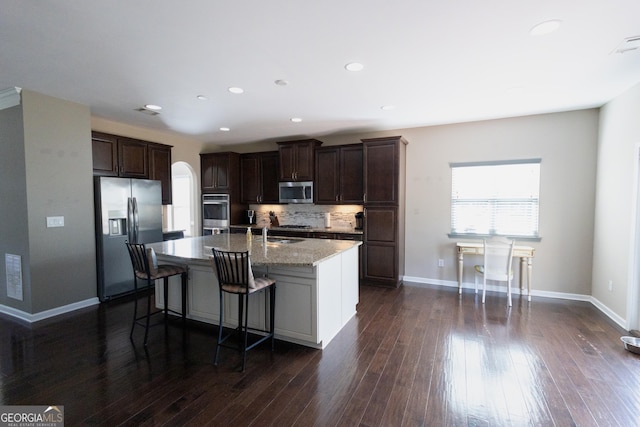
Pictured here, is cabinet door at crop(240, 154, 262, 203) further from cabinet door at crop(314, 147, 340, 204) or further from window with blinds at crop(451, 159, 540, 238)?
window with blinds at crop(451, 159, 540, 238)

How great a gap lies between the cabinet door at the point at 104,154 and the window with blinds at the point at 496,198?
5.29 meters

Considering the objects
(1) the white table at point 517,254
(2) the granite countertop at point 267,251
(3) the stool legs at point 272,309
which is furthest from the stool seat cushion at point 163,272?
(1) the white table at point 517,254

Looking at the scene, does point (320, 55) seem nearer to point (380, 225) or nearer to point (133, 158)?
point (380, 225)

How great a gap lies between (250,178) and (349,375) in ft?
15.6

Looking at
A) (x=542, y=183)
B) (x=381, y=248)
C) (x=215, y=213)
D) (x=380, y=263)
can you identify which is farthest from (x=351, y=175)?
(x=215, y=213)

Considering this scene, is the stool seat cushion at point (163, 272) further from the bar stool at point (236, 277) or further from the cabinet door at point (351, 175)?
the cabinet door at point (351, 175)

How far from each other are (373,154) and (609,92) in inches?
114

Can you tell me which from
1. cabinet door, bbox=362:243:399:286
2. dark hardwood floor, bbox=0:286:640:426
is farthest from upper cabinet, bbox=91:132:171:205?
cabinet door, bbox=362:243:399:286

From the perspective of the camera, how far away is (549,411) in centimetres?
201

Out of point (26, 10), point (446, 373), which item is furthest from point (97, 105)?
point (446, 373)

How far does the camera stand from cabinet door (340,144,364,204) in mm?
5246

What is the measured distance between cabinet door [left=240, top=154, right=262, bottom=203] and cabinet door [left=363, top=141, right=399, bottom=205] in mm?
2424

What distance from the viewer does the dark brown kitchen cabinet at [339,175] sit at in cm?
527

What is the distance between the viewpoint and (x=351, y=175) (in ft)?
17.4
